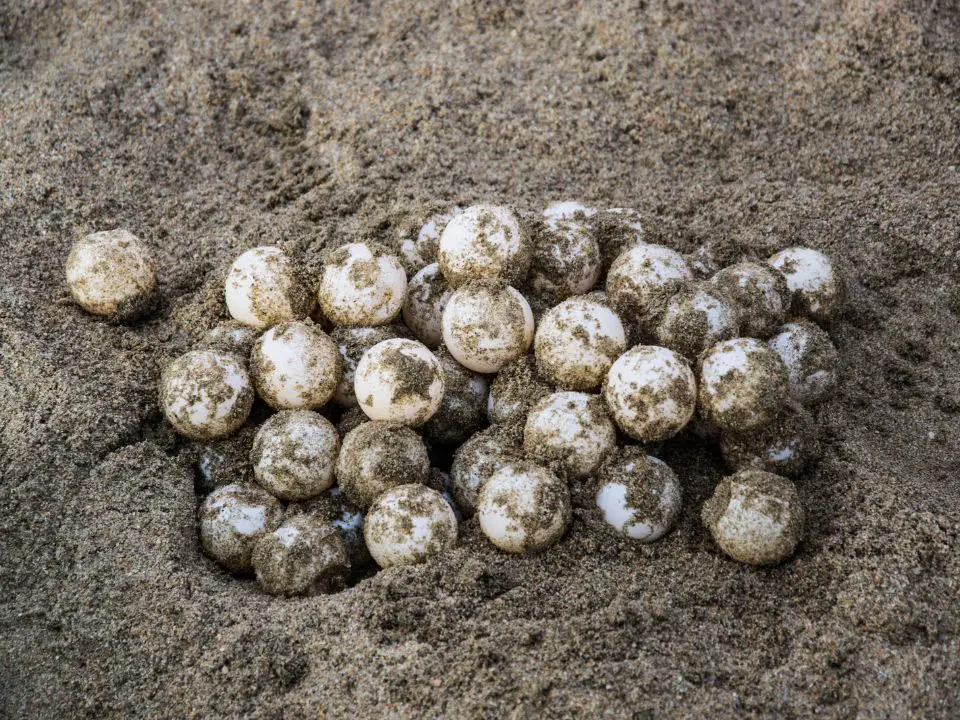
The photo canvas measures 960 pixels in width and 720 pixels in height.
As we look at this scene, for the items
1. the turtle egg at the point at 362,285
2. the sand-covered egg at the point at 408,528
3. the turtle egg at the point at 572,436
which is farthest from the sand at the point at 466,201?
the turtle egg at the point at 362,285

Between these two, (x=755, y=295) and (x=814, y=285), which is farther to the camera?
(x=814, y=285)

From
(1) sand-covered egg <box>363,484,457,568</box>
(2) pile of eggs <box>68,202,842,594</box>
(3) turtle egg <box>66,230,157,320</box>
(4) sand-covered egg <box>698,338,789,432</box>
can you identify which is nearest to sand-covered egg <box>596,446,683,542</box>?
(2) pile of eggs <box>68,202,842,594</box>

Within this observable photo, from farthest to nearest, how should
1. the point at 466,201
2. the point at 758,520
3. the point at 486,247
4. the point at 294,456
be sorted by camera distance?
the point at 466,201 < the point at 486,247 < the point at 294,456 < the point at 758,520

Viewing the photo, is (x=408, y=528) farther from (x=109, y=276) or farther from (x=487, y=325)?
(x=109, y=276)

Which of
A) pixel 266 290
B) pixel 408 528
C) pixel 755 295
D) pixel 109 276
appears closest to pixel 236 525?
pixel 408 528

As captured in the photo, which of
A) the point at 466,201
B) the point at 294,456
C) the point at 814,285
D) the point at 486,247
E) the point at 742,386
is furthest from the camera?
the point at 466,201
